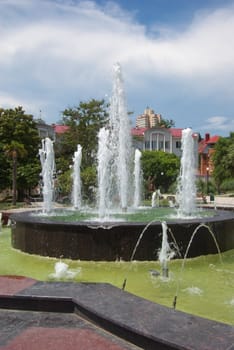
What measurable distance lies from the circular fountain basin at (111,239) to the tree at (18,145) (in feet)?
95.1

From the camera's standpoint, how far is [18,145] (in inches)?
1490

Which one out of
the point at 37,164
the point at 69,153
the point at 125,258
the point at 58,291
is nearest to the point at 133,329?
the point at 58,291

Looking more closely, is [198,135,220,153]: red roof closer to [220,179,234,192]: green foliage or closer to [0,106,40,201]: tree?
[220,179,234,192]: green foliage

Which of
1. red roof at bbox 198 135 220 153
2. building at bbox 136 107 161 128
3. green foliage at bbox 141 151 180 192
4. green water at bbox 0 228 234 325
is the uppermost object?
building at bbox 136 107 161 128

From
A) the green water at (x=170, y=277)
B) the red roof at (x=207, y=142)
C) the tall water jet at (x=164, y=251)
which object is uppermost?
the red roof at (x=207, y=142)

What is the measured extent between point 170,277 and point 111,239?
140 centimetres

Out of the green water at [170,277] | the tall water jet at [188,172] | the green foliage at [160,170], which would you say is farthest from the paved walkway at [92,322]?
the green foliage at [160,170]

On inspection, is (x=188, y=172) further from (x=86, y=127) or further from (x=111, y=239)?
(x=86, y=127)

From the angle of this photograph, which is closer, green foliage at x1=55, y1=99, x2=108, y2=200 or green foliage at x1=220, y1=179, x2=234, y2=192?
green foliage at x1=55, y1=99, x2=108, y2=200

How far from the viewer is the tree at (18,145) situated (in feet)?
125

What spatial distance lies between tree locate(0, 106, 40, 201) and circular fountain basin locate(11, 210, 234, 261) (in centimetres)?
2899

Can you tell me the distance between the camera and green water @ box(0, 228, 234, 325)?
482cm

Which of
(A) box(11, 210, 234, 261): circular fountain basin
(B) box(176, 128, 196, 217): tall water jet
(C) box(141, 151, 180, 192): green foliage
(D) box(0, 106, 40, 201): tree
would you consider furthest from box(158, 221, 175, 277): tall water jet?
(C) box(141, 151, 180, 192): green foliage

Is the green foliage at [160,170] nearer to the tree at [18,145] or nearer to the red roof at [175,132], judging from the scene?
the red roof at [175,132]
